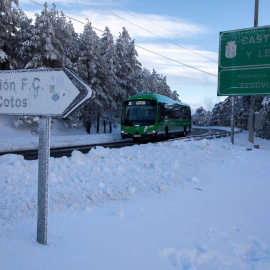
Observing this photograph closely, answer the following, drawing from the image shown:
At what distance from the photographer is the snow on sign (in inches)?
110

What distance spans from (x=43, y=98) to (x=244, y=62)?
1686 cm

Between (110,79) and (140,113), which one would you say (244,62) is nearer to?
(140,113)

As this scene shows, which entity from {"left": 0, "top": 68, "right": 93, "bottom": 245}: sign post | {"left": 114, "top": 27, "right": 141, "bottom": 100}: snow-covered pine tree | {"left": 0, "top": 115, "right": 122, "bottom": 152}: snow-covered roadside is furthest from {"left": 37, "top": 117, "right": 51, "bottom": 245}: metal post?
{"left": 114, "top": 27, "right": 141, "bottom": 100}: snow-covered pine tree

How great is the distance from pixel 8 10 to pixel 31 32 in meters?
3.07

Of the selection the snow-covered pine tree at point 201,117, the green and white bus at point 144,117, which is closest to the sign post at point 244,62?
the green and white bus at point 144,117

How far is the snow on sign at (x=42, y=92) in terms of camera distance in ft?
9.16

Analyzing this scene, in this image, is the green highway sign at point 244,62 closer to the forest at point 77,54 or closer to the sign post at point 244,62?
the sign post at point 244,62

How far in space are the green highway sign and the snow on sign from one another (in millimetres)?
16234

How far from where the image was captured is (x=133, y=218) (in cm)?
434

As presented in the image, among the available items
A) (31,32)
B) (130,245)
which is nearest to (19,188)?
(130,245)

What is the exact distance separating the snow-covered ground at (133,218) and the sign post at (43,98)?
516mm

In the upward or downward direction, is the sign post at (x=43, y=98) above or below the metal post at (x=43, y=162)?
above

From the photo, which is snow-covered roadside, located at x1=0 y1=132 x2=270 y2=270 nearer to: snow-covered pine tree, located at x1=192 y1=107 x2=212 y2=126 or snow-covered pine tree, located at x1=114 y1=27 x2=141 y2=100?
snow-covered pine tree, located at x1=114 y1=27 x2=141 y2=100

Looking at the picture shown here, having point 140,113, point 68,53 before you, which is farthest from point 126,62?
point 140,113
